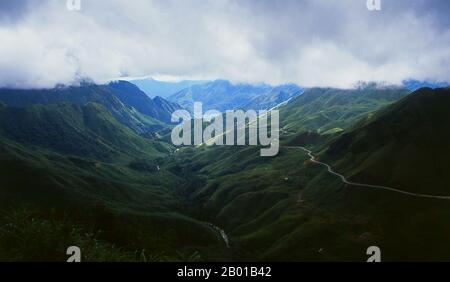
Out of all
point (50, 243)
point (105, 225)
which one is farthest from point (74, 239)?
point (105, 225)

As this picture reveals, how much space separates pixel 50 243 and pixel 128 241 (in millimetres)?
109174
